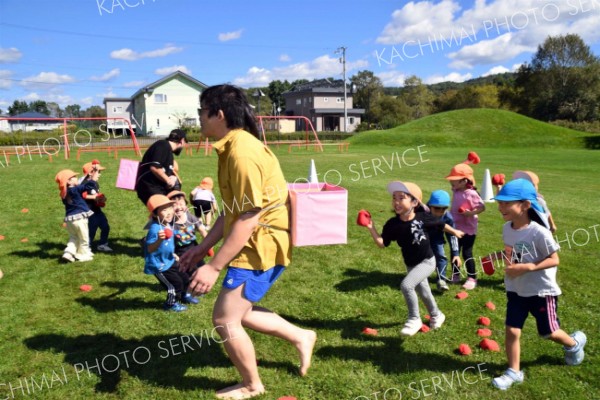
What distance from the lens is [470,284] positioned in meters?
5.55

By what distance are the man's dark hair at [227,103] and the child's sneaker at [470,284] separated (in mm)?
3892

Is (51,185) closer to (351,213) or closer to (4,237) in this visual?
(4,237)

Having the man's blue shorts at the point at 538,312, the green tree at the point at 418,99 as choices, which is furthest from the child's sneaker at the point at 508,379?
the green tree at the point at 418,99

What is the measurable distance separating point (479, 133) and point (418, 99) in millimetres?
38694

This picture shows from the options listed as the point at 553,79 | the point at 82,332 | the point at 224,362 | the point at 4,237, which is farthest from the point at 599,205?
the point at 553,79

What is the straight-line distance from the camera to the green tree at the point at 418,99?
77125 millimetres

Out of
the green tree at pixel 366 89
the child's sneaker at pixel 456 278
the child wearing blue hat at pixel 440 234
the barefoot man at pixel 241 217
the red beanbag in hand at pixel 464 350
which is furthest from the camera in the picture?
the green tree at pixel 366 89

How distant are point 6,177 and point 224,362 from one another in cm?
1623

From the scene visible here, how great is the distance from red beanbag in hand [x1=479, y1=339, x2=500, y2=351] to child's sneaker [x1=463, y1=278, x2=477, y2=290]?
4.95 feet

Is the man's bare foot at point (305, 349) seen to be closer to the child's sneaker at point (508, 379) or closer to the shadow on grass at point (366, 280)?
the child's sneaker at point (508, 379)

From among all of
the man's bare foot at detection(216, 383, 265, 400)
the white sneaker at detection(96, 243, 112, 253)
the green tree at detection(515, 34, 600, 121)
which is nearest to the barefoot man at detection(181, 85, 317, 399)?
the man's bare foot at detection(216, 383, 265, 400)

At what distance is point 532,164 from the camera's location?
22.5 m

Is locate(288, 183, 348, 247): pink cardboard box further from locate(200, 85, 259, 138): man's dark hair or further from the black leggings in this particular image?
locate(200, 85, 259, 138): man's dark hair

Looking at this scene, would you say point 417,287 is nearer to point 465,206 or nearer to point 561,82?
point 465,206
